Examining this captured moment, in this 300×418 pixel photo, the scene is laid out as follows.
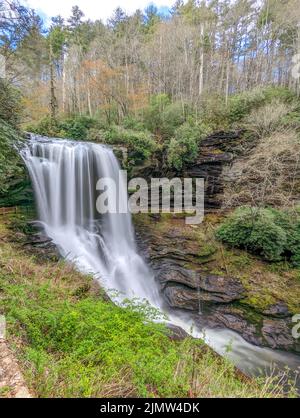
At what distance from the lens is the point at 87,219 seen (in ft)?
31.7

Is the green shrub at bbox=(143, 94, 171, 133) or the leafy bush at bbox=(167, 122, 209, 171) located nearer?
the leafy bush at bbox=(167, 122, 209, 171)

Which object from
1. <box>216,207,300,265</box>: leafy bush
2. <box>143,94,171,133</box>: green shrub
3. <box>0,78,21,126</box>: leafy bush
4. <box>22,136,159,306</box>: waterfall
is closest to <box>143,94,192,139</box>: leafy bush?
<box>143,94,171,133</box>: green shrub

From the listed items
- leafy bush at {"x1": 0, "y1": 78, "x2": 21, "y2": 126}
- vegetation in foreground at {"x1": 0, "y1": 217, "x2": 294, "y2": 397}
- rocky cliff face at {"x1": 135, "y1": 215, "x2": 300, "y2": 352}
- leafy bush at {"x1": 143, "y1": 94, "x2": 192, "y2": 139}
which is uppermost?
leafy bush at {"x1": 143, "y1": 94, "x2": 192, "y2": 139}

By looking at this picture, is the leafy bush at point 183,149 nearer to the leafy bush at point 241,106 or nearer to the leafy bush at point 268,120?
the leafy bush at point 241,106

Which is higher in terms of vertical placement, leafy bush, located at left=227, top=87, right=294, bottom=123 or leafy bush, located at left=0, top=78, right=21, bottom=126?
leafy bush, located at left=227, top=87, right=294, bottom=123

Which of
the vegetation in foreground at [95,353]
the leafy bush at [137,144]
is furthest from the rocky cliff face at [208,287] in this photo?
the leafy bush at [137,144]

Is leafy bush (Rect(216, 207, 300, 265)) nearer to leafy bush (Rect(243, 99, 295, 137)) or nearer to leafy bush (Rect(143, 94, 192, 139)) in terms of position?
leafy bush (Rect(243, 99, 295, 137))

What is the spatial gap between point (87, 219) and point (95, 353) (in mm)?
7285

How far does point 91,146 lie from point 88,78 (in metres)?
10.00

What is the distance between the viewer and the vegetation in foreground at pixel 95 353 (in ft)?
7.16

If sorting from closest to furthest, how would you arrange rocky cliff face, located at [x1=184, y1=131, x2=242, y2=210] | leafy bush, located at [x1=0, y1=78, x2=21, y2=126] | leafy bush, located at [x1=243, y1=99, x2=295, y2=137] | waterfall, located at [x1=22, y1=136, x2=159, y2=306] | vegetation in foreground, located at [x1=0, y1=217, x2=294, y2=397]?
vegetation in foreground, located at [x1=0, y1=217, x2=294, y2=397], leafy bush, located at [x1=0, y1=78, x2=21, y2=126], waterfall, located at [x1=22, y1=136, x2=159, y2=306], leafy bush, located at [x1=243, y1=99, x2=295, y2=137], rocky cliff face, located at [x1=184, y1=131, x2=242, y2=210]

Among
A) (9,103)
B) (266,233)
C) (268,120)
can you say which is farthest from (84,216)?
(268,120)

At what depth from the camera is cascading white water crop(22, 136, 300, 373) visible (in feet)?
24.6
